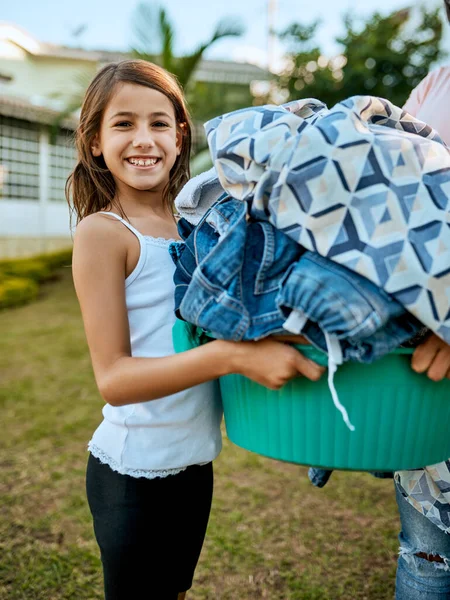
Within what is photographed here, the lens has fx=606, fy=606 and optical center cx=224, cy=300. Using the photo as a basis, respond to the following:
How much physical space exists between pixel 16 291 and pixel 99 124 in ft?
26.6

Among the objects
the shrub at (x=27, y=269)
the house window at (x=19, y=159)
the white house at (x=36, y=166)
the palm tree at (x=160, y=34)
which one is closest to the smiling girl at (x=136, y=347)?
the palm tree at (x=160, y=34)

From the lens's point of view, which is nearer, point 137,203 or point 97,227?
point 97,227

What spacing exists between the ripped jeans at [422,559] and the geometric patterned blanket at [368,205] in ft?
2.22

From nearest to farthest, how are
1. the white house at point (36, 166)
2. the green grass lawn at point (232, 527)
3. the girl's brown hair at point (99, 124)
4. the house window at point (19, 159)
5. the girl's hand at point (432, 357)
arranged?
the girl's hand at point (432, 357) → the girl's brown hair at point (99, 124) → the green grass lawn at point (232, 527) → the white house at point (36, 166) → the house window at point (19, 159)

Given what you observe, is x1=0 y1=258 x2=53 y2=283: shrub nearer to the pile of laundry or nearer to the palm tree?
the palm tree

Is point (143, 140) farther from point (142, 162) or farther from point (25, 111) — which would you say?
point (25, 111)

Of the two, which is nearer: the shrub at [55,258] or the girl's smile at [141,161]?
the girl's smile at [141,161]

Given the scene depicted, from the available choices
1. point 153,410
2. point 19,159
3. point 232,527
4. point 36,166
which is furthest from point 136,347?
point 36,166

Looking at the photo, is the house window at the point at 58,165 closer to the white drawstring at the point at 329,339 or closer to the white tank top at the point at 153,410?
the white tank top at the point at 153,410

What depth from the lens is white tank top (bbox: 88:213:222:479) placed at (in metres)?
1.40

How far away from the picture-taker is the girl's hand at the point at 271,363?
1043mm

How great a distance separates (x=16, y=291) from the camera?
360 inches

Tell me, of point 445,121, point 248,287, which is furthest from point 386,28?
point 248,287

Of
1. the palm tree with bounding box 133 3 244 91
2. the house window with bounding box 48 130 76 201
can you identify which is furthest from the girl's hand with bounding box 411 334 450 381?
the house window with bounding box 48 130 76 201
